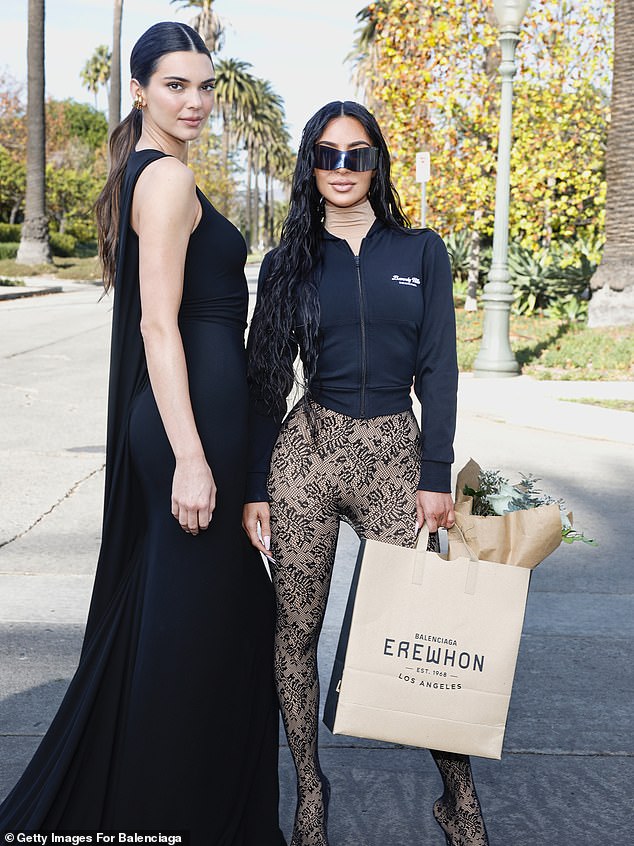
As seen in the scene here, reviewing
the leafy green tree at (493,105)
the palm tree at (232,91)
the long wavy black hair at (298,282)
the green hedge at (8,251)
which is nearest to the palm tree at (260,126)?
the palm tree at (232,91)

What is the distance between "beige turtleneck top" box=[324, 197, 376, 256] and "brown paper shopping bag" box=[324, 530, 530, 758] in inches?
32.6

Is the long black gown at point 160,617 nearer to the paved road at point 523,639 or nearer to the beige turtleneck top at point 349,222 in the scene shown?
the beige turtleneck top at point 349,222

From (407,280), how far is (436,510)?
23.4 inches

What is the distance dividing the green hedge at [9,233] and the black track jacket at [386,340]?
50.3m

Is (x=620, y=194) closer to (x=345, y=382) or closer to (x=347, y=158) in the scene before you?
(x=347, y=158)

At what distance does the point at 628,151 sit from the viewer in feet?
49.3

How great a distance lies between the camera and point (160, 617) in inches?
97.1

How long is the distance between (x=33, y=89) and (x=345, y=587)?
31.5 meters

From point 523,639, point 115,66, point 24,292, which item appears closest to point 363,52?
point 115,66

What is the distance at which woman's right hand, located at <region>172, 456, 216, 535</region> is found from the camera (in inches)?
94.0

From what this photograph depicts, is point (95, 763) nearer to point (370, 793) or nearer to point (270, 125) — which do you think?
point (370, 793)

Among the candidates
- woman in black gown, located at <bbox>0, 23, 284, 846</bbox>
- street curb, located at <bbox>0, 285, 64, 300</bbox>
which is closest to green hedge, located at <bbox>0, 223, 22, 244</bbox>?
street curb, located at <bbox>0, 285, 64, 300</bbox>

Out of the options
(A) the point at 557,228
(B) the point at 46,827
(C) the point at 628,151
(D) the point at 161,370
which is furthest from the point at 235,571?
(A) the point at 557,228

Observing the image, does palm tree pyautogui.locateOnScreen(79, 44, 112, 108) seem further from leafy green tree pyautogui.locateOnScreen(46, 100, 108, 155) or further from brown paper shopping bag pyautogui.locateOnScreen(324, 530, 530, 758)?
brown paper shopping bag pyautogui.locateOnScreen(324, 530, 530, 758)
